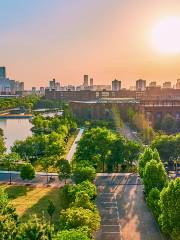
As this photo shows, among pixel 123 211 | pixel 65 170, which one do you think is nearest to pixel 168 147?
pixel 65 170

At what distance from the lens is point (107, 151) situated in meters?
32.4

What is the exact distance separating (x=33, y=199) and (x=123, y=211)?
658cm

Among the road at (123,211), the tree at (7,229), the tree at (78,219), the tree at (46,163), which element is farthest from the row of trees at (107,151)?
the tree at (7,229)

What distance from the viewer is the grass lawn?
2259 centimetres

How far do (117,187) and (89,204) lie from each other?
9598 mm

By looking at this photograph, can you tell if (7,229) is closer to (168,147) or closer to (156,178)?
(156,178)

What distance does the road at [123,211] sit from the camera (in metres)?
19.7

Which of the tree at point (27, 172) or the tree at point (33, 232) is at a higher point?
the tree at point (33, 232)

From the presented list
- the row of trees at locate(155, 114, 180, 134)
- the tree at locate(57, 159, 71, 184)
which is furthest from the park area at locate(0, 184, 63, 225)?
the row of trees at locate(155, 114, 180, 134)

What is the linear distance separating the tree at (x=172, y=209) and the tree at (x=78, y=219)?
11.1ft

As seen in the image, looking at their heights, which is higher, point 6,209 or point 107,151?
point 107,151

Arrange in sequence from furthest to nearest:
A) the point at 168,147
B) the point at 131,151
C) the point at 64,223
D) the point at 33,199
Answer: the point at 168,147 < the point at 131,151 < the point at 33,199 < the point at 64,223

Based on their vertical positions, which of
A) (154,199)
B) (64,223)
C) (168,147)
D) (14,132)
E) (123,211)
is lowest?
(123,211)

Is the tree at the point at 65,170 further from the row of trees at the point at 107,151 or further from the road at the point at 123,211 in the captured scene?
the row of trees at the point at 107,151
